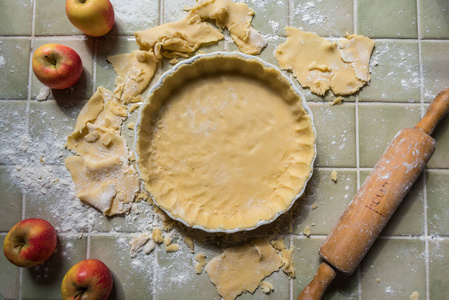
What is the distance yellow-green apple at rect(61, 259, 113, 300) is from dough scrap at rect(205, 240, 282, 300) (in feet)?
0.89

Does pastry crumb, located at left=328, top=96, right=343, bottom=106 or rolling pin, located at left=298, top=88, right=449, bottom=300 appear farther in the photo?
pastry crumb, located at left=328, top=96, right=343, bottom=106

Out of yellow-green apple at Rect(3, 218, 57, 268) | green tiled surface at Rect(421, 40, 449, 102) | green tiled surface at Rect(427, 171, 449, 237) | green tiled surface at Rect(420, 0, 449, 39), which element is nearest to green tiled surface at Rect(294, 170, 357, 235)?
green tiled surface at Rect(427, 171, 449, 237)

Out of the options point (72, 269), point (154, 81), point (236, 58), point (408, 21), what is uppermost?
point (408, 21)

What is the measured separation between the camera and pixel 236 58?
0.92 m

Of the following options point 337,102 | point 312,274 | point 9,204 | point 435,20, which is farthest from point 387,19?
point 9,204

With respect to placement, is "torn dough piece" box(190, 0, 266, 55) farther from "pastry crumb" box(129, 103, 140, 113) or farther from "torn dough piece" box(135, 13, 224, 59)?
"pastry crumb" box(129, 103, 140, 113)

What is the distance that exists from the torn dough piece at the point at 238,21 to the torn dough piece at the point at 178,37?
0.03 meters

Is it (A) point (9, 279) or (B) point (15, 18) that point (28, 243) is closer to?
(A) point (9, 279)

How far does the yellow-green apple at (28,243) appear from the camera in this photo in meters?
0.90

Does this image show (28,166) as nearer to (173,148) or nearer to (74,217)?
(74,217)

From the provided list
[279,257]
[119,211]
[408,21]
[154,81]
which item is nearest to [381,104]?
[408,21]

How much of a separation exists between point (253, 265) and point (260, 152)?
31 cm

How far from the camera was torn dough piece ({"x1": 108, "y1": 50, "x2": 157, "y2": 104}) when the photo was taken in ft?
3.23

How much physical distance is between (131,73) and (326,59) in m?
0.54
